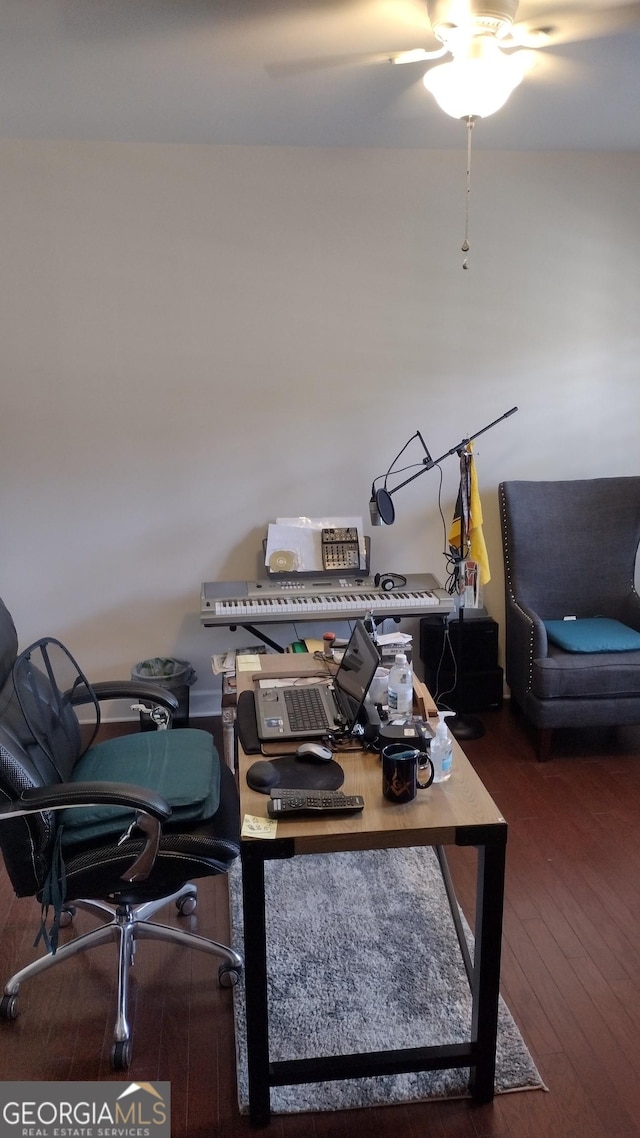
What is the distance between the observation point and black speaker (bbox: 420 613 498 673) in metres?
3.84

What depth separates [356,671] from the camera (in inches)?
87.9

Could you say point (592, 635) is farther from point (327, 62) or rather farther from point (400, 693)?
point (327, 62)

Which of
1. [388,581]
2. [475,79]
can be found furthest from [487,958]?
[475,79]

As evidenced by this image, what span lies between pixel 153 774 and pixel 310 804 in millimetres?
663

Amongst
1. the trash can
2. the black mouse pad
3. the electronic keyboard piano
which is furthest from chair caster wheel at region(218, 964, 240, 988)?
the trash can

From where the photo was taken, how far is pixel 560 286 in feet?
12.4

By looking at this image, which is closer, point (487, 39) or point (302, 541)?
point (487, 39)

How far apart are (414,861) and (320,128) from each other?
9.49 ft

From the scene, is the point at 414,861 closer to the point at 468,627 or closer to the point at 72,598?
the point at 468,627

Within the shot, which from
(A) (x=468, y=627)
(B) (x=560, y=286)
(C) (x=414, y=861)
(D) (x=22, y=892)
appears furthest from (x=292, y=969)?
(B) (x=560, y=286)

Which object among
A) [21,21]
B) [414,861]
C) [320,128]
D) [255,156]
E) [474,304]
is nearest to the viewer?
[21,21]

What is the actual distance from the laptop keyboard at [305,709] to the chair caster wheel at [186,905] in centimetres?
78

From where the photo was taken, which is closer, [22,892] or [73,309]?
[22,892]

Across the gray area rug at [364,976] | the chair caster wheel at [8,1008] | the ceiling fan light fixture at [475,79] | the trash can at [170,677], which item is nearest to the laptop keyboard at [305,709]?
the gray area rug at [364,976]
